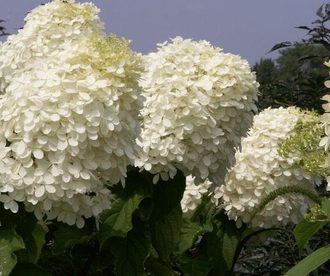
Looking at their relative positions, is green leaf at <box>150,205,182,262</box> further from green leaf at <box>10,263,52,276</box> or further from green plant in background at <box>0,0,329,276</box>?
green leaf at <box>10,263,52,276</box>

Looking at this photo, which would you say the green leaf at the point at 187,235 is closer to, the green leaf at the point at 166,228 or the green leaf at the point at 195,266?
the green leaf at the point at 195,266

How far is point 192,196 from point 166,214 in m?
0.74

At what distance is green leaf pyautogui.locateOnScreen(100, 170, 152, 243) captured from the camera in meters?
2.31

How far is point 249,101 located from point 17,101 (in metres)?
0.75

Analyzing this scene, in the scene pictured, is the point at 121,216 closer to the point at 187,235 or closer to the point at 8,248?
the point at 8,248

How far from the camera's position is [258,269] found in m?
3.44

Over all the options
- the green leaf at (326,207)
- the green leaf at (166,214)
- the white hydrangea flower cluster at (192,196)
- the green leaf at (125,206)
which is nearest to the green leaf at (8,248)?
the green leaf at (125,206)

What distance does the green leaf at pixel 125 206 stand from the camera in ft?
7.57

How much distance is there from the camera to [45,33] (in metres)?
2.71

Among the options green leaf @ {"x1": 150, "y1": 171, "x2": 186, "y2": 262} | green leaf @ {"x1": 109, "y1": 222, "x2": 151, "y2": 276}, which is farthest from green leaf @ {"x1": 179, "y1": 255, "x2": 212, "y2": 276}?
green leaf @ {"x1": 109, "y1": 222, "x2": 151, "y2": 276}

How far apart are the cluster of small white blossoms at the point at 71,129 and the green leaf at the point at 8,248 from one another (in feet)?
0.24

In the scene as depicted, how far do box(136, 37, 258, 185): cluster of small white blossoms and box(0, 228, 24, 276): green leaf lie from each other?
0.47 meters

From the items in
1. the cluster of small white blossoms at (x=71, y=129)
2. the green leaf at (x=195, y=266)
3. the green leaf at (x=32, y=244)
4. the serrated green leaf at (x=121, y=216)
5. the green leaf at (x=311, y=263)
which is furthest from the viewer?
the green leaf at (x=195, y=266)

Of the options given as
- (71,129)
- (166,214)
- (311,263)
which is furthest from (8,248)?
(311,263)
